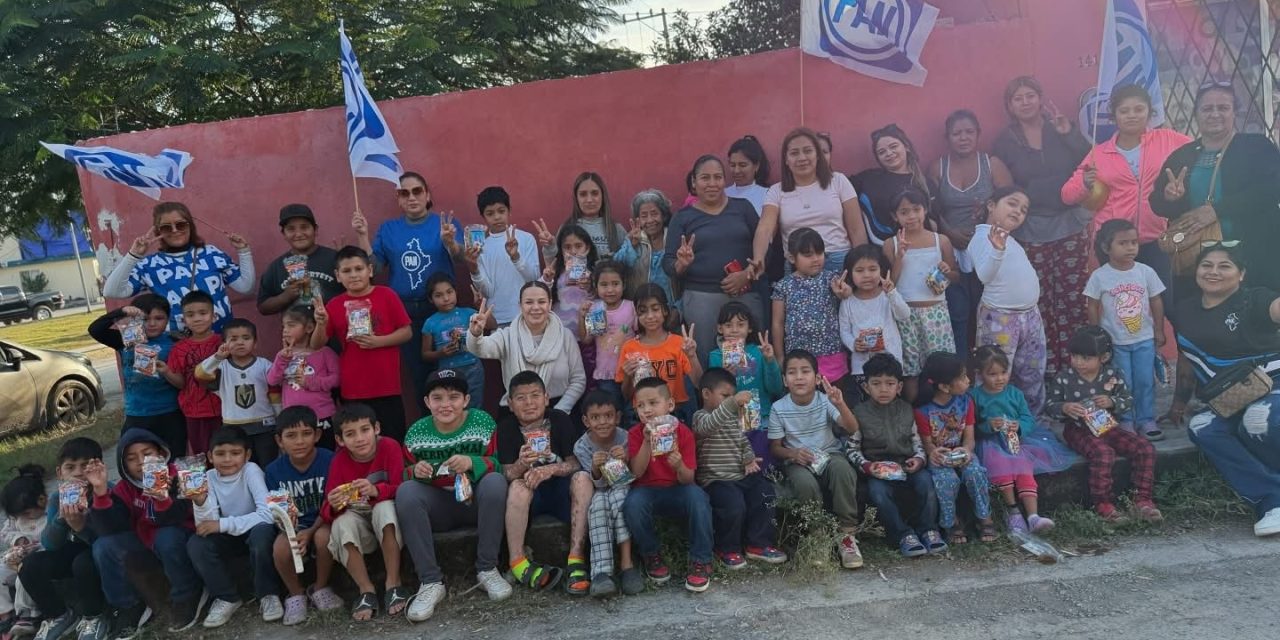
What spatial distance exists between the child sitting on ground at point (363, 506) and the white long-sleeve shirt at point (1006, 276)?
3.33 m

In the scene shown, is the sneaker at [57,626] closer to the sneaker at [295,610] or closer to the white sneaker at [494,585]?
the sneaker at [295,610]

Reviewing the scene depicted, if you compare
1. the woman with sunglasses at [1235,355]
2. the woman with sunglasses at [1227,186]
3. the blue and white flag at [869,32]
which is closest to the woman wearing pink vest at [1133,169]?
the woman with sunglasses at [1227,186]

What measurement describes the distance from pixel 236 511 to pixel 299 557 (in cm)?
49

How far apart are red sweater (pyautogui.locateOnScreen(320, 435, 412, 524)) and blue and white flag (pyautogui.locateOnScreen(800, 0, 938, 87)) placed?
11.8ft

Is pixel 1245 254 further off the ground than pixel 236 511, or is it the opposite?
pixel 1245 254

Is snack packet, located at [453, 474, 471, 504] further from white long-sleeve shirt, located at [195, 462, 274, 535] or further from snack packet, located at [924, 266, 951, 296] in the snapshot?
snack packet, located at [924, 266, 951, 296]

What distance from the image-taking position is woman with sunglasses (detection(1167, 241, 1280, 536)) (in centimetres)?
407

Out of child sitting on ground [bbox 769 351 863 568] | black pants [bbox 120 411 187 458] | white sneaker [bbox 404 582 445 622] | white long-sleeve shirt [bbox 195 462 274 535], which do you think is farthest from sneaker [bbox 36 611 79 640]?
child sitting on ground [bbox 769 351 863 568]

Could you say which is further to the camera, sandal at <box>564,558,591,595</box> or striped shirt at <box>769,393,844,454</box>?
striped shirt at <box>769,393,844,454</box>

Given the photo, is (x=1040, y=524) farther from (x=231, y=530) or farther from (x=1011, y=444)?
(x=231, y=530)

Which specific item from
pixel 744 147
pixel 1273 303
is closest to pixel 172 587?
pixel 744 147

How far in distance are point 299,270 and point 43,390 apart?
5.73m

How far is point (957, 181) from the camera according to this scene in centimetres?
512

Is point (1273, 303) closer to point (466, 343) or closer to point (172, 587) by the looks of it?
point (466, 343)
